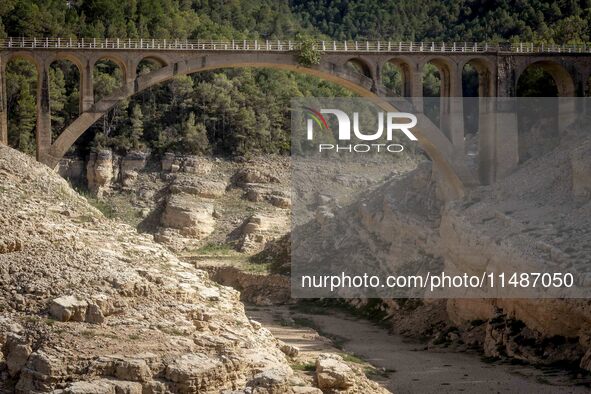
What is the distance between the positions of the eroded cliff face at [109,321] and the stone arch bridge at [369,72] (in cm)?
1740

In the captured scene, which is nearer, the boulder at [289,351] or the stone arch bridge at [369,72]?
the boulder at [289,351]

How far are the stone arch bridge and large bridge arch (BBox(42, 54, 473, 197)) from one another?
0.05 m

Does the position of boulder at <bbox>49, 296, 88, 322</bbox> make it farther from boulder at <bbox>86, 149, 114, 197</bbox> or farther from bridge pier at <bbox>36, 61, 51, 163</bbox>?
boulder at <bbox>86, 149, 114, 197</bbox>

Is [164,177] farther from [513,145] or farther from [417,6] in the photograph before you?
[417,6]

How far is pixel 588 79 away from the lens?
207 ft

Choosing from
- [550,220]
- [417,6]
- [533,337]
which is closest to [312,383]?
[533,337]

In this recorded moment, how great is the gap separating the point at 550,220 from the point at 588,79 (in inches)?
640

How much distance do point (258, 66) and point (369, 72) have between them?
5.52 m

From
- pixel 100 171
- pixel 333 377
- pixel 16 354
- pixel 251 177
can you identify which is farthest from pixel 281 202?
pixel 16 354

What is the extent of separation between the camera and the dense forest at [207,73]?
79.2 meters

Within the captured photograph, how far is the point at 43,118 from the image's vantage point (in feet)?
186

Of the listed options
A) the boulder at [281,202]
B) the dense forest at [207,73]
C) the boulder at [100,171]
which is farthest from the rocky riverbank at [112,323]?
the dense forest at [207,73]

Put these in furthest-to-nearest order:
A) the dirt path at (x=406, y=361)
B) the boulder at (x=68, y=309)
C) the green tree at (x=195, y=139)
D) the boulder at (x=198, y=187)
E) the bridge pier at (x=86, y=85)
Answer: the green tree at (x=195, y=139) < the boulder at (x=198, y=187) < the bridge pier at (x=86, y=85) < the dirt path at (x=406, y=361) < the boulder at (x=68, y=309)

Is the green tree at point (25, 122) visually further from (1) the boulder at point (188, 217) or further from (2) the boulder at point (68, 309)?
(2) the boulder at point (68, 309)
